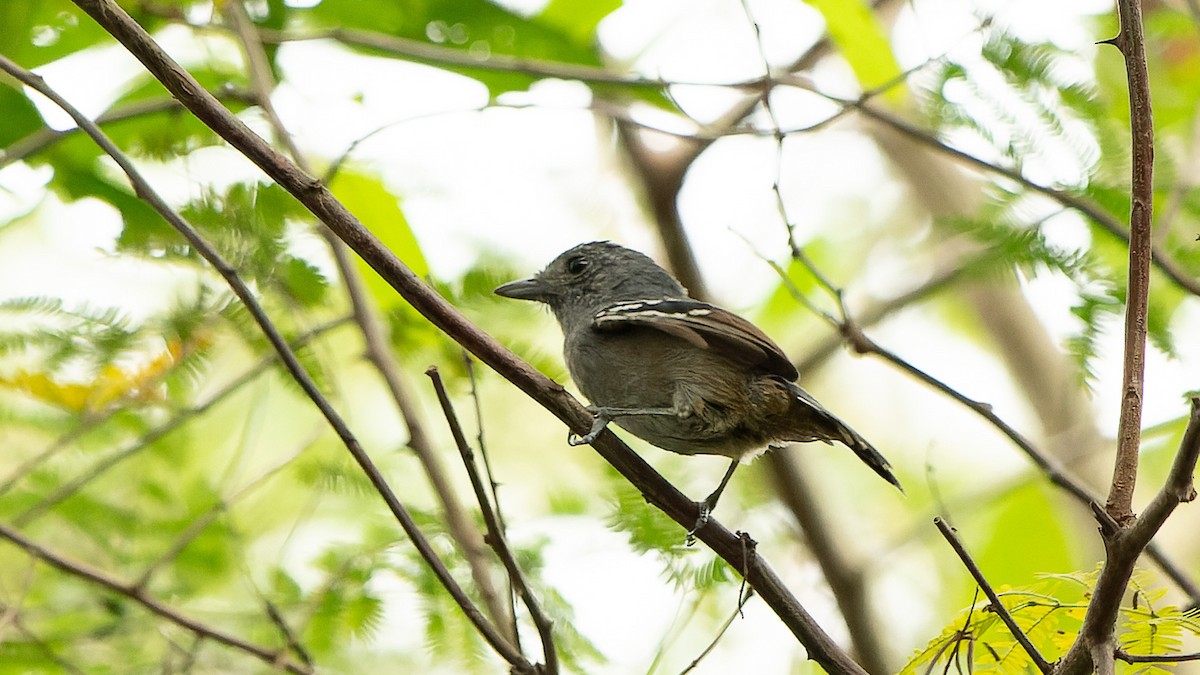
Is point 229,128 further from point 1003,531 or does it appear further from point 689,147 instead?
point 1003,531

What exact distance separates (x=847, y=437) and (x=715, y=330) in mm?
479

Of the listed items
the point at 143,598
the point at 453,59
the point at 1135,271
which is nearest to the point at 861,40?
the point at 453,59

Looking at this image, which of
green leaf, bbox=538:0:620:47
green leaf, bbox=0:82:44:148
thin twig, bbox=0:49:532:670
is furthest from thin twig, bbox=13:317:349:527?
green leaf, bbox=538:0:620:47

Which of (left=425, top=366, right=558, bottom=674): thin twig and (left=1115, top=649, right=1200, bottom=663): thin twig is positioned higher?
(left=425, top=366, right=558, bottom=674): thin twig

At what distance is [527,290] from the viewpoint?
394 cm

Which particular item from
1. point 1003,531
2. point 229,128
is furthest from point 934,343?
point 229,128

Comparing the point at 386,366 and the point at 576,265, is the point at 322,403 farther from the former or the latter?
the point at 576,265

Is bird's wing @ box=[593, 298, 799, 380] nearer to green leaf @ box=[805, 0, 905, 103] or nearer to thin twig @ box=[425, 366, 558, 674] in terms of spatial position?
thin twig @ box=[425, 366, 558, 674]

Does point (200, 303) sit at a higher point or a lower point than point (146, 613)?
higher

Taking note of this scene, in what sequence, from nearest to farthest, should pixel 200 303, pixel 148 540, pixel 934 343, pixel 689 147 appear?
pixel 200 303, pixel 148 540, pixel 689 147, pixel 934 343

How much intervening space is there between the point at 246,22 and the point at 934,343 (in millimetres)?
5315

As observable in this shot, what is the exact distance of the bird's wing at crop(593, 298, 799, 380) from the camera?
10.5ft

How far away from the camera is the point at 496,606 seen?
3195 millimetres

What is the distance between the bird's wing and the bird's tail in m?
0.11
